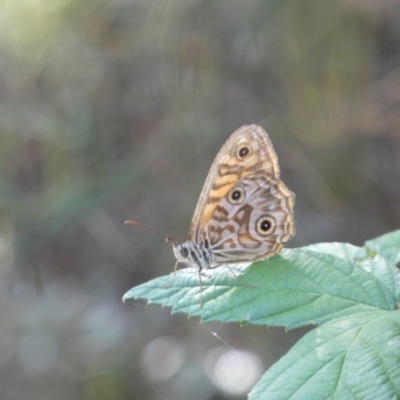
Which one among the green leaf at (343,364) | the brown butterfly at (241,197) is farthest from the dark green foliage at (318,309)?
the brown butterfly at (241,197)

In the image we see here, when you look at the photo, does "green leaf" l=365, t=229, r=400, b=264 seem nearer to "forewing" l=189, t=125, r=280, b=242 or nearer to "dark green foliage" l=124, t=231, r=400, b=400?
"dark green foliage" l=124, t=231, r=400, b=400

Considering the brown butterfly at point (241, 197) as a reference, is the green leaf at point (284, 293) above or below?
below

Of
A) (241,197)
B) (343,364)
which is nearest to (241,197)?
(241,197)

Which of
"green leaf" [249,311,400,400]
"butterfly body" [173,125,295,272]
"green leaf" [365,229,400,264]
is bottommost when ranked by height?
"green leaf" [249,311,400,400]

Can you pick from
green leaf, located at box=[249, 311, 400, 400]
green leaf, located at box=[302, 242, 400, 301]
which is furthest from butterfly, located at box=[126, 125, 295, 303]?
green leaf, located at box=[249, 311, 400, 400]

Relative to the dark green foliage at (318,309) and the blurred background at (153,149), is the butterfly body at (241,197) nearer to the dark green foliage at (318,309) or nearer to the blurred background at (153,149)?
the dark green foliage at (318,309)
